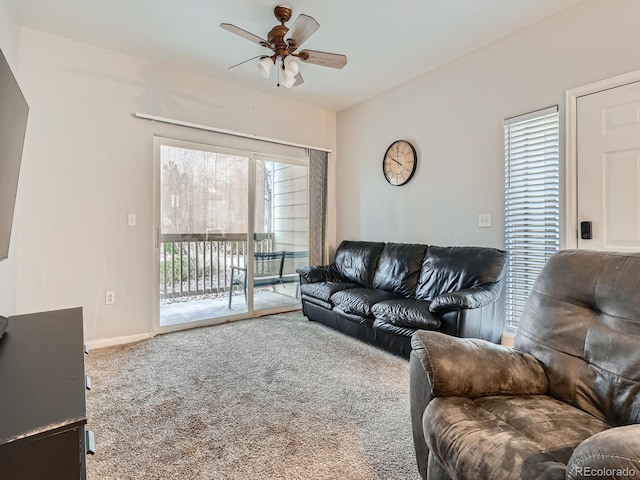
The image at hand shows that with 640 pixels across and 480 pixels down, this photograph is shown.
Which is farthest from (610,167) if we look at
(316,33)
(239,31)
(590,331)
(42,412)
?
(42,412)

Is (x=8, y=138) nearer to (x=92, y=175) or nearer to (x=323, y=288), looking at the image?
(x=92, y=175)

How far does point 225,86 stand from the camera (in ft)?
12.6

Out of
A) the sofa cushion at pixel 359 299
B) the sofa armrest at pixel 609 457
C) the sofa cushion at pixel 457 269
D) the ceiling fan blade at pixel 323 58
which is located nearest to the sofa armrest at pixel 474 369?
the sofa armrest at pixel 609 457

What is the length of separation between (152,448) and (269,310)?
2.65 metres

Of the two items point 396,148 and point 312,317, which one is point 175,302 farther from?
point 396,148

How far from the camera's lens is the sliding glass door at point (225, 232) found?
3.56 meters

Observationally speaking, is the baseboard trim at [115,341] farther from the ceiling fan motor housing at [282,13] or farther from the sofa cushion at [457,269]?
the ceiling fan motor housing at [282,13]

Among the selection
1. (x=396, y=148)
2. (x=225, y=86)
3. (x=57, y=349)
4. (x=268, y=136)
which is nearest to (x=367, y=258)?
(x=396, y=148)

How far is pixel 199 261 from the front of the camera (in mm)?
3773

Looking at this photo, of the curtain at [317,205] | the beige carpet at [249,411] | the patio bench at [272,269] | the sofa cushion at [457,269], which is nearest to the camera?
the beige carpet at [249,411]

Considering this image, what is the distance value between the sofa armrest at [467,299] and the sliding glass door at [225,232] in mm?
2330

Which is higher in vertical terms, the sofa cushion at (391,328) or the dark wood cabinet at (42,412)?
the dark wood cabinet at (42,412)

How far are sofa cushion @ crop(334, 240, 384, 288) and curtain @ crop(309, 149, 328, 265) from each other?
1.47 feet

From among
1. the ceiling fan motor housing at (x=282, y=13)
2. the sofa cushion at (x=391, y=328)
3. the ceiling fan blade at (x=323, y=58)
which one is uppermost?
the ceiling fan motor housing at (x=282, y=13)
